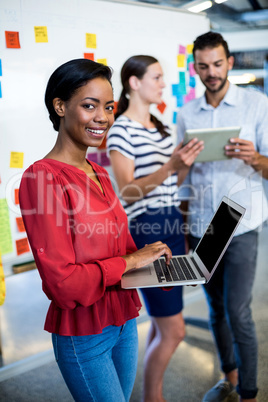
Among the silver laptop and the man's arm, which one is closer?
the silver laptop

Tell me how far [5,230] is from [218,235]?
0.93 meters

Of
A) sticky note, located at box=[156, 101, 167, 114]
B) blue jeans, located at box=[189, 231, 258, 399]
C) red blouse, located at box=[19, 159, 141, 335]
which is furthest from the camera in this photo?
sticky note, located at box=[156, 101, 167, 114]

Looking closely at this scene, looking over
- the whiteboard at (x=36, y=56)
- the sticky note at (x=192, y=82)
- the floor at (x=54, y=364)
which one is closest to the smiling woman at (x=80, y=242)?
the whiteboard at (x=36, y=56)

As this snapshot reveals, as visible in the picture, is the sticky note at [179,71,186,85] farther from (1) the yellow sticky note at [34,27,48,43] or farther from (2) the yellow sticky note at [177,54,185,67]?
(1) the yellow sticky note at [34,27,48,43]

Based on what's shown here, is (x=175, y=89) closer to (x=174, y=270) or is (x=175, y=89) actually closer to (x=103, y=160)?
(x=103, y=160)

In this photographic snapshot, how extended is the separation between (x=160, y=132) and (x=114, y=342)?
3.41 feet

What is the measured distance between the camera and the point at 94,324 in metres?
1.08

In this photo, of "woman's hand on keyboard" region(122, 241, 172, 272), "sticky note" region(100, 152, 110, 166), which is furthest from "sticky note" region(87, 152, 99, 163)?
"woman's hand on keyboard" region(122, 241, 172, 272)

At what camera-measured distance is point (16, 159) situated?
1.57m

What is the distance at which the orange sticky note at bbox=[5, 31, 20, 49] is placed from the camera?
4.72 feet

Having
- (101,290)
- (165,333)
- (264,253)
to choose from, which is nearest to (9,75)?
(101,290)

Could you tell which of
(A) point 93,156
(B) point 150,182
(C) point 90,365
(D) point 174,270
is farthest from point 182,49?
(C) point 90,365

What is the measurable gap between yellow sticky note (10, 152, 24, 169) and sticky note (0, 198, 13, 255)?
0.15 meters

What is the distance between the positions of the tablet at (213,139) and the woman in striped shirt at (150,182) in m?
0.08
